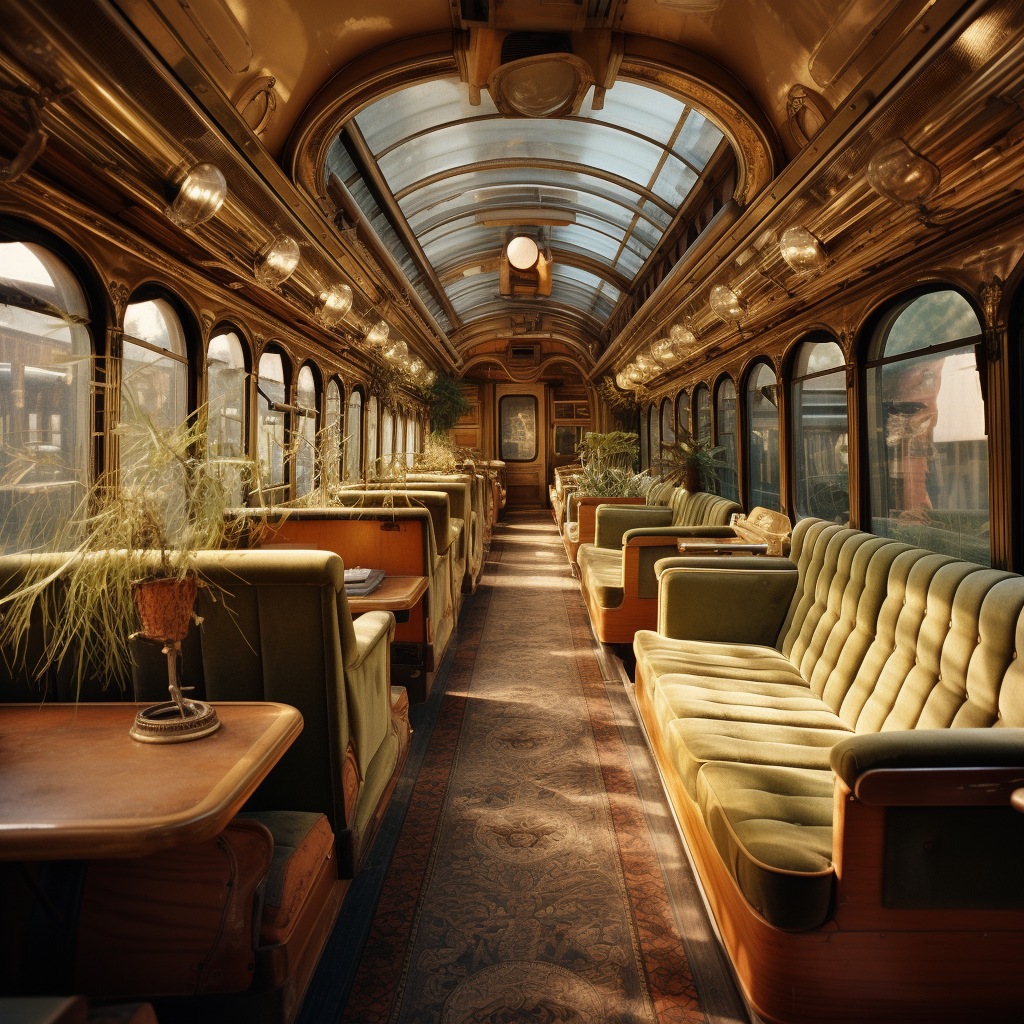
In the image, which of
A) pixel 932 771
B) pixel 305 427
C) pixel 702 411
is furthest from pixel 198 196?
pixel 702 411

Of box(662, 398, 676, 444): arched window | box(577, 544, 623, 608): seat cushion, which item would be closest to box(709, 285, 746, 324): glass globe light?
box(577, 544, 623, 608): seat cushion

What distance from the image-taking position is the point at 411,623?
3.68 m

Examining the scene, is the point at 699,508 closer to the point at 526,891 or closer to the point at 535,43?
the point at 535,43

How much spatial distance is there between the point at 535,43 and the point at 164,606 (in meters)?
3.23

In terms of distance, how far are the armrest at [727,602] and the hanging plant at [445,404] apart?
36.9ft

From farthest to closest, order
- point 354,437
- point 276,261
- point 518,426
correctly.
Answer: point 518,426, point 354,437, point 276,261

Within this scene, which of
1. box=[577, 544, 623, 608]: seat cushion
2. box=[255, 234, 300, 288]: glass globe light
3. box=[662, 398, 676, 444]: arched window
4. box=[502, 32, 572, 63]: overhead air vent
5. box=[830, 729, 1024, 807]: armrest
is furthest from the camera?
box=[662, 398, 676, 444]: arched window

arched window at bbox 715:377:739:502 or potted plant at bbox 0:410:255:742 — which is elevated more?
arched window at bbox 715:377:739:502

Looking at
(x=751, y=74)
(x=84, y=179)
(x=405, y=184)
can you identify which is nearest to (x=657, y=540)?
(x=751, y=74)

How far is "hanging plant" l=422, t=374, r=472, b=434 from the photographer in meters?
14.2

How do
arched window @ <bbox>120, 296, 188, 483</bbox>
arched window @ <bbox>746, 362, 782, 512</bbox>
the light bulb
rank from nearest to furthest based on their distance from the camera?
the light bulb, arched window @ <bbox>120, 296, 188, 483</bbox>, arched window @ <bbox>746, 362, 782, 512</bbox>

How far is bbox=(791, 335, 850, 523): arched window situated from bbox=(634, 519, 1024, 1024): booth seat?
203 centimetres

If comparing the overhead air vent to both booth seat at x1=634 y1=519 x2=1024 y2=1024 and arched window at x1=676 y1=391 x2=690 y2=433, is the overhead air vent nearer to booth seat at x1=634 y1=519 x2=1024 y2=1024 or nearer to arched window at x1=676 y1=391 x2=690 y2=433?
booth seat at x1=634 y1=519 x2=1024 y2=1024

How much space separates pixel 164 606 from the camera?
4.61ft
